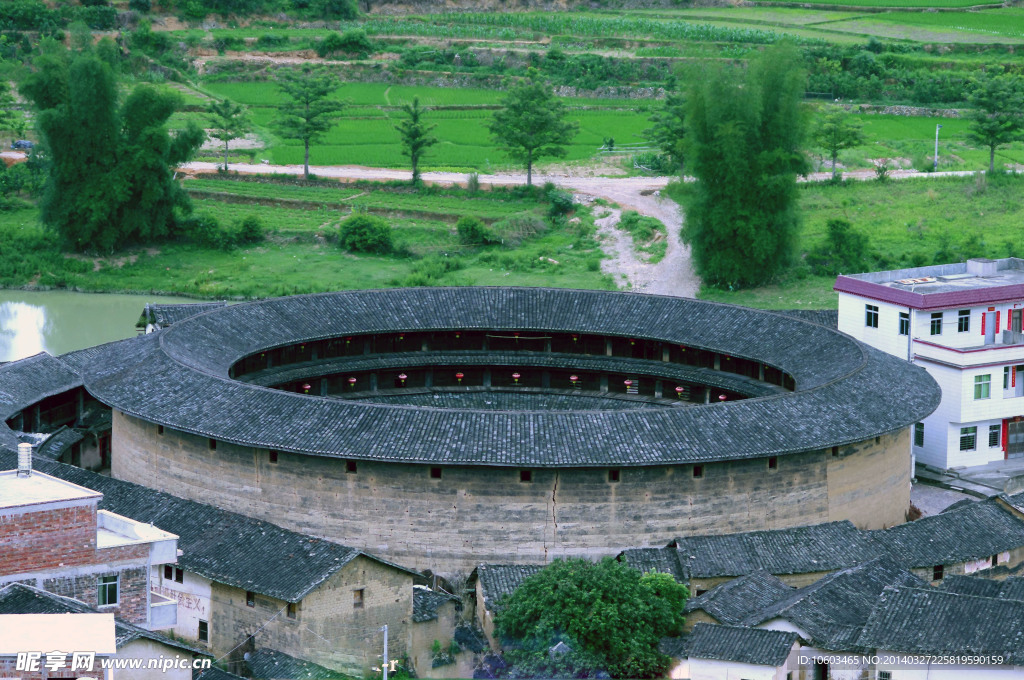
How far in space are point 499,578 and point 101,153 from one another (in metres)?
39.4

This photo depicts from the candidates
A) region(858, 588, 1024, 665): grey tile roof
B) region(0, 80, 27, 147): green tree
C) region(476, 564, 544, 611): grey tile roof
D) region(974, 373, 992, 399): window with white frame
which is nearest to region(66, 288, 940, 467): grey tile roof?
region(476, 564, 544, 611): grey tile roof

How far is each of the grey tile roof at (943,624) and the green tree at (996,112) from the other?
154 feet

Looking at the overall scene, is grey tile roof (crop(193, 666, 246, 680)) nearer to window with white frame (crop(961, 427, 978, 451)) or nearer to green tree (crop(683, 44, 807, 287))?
window with white frame (crop(961, 427, 978, 451))

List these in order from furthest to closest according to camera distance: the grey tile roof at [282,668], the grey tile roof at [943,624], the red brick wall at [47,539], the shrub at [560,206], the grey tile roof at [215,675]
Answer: the shrub at [560,206] → the grey tile roof at [282,668] → the grey tile roof at [943,624] → the grey tile roof at [215,675] → the red brick wall at [47,539]

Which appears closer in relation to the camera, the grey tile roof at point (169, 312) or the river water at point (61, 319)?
the grey tile roof at point (169, 312)

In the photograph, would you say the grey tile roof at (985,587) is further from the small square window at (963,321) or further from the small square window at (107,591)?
the small square window at (107,591)

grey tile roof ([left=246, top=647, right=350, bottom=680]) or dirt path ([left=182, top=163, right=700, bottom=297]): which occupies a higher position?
dirt path ([left=182, top=163, right=700, bottom=297])

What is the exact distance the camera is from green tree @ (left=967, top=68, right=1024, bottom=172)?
73312mm

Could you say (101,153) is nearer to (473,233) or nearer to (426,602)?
(473,233)

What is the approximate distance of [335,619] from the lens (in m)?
31.1

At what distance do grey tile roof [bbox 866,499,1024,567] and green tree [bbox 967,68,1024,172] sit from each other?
3946 cm

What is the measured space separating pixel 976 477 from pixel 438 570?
15597mm

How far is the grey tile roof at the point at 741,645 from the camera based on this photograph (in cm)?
2884

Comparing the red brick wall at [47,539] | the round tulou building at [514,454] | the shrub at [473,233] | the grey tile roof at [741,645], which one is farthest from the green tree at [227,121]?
the grey tile roof at [741,645]
